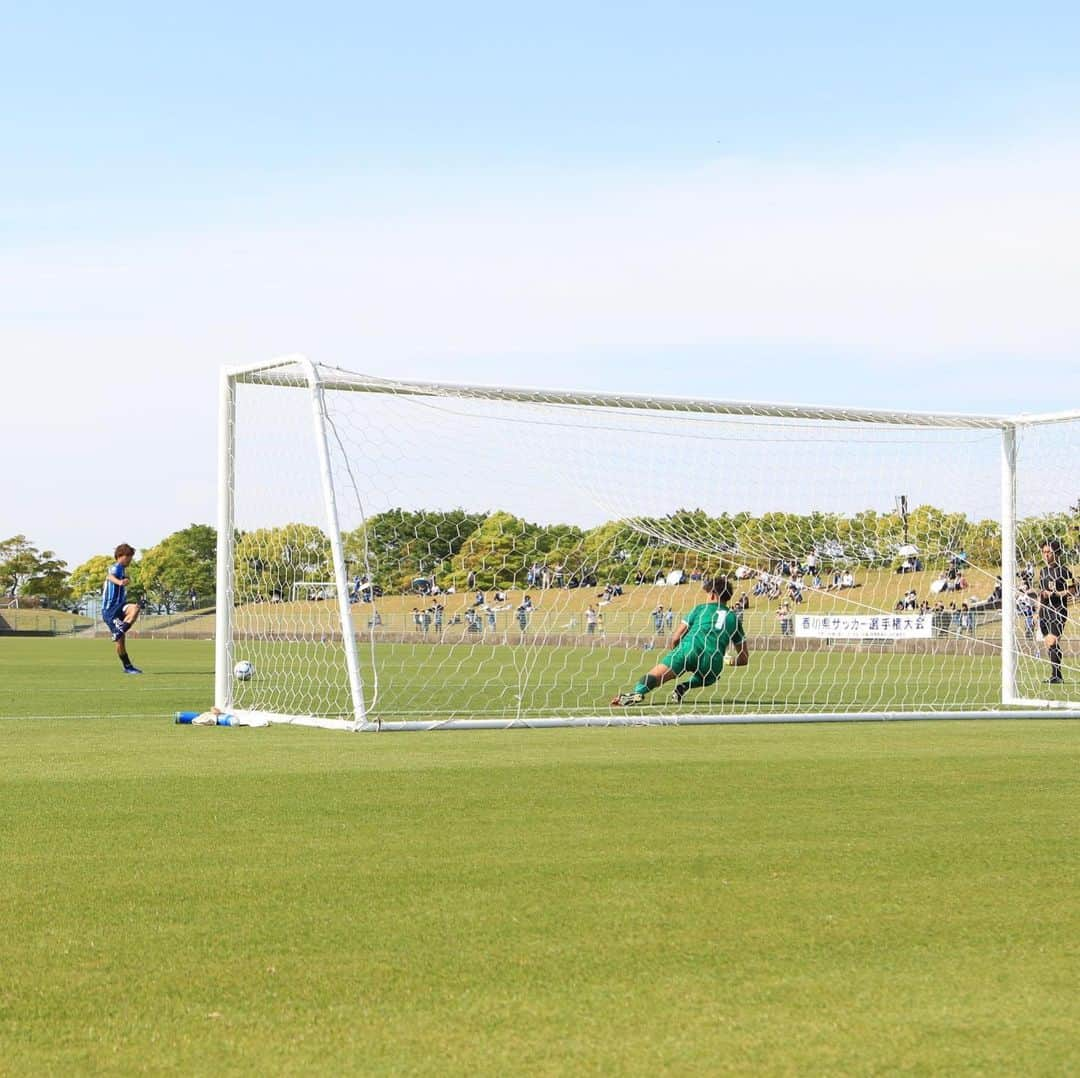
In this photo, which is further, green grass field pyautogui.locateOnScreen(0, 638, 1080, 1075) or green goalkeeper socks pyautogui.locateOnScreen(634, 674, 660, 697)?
green goalkeeper socks pyautogui.locateOnScreen(634, 674, 660, 697)

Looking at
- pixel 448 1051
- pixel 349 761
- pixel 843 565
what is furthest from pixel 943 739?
pixel 448 1051

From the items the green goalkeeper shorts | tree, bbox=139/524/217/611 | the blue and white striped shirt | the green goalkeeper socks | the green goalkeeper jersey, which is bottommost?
the green goalkeeper socks

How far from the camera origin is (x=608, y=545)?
17.6m

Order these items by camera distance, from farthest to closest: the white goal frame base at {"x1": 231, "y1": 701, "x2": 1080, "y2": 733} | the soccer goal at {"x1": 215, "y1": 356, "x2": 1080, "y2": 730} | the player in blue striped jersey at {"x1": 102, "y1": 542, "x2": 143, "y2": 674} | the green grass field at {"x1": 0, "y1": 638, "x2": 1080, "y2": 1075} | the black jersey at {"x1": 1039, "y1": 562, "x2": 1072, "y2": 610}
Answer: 1. the player in blue striped jersey at {"x1": 102, "y1": 542, "x2": 143, "y2": 674}
2. the black jersey at {"x1": 1039, "y1": 562, "x2": 1072, "y2": 610}
3. the soccer goal at {"x1": 215, "y1": 356, "x2": 1080, "y2": 730}
4. the white goal frame base at {"x1": 231, "y1": 701, "x2": 1080, "y2": 733}
5. the green grass field at {"x1": 0, "y1": 638, "x2": 1080, "y2": 1075}

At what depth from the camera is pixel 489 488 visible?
16.4 meters

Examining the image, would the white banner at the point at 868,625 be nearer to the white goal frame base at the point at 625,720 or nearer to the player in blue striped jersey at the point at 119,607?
the white goal frame base at the point at 625,720

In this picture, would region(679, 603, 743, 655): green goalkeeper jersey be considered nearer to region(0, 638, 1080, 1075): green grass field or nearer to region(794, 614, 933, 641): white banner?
region(794, 614, 933, 641): white banner

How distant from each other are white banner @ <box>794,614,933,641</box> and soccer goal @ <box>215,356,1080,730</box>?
0.04 meters

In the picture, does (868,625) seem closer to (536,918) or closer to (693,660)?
(693,660)

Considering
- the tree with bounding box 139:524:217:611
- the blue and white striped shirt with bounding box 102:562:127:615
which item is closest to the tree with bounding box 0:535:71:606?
the tree with bounding box 139:524:217:611

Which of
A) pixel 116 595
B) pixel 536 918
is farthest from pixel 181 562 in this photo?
pixel 536 918

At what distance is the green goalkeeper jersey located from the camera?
1642 cm

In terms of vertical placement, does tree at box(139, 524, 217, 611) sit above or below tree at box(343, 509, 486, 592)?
above

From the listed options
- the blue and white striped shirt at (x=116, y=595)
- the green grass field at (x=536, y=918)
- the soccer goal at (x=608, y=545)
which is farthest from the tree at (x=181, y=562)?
the green grass field at (x=536, y=918)
